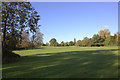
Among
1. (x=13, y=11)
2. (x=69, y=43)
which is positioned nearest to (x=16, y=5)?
(x=13, y=11)

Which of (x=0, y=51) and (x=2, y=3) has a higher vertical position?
(x=2, y=3)

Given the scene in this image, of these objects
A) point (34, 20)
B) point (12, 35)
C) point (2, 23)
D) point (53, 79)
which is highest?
point (34, 20)

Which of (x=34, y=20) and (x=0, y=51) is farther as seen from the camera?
(x=34, y=20)

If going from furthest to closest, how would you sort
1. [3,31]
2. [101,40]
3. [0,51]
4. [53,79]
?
[101,40] < [3,31] < [0,51] < [53,79]

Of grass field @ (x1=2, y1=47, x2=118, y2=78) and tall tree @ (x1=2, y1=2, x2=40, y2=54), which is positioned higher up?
tall tree @ (x1=2, y1=2, x2=40, y2=54)

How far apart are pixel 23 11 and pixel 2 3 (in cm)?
146

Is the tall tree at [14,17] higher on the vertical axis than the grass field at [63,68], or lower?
higher

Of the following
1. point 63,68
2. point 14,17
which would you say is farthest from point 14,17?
point 63,68

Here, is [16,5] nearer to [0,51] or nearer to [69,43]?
[0,51]

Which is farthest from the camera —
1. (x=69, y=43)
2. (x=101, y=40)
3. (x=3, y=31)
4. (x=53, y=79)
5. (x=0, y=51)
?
(x=69, y=43)

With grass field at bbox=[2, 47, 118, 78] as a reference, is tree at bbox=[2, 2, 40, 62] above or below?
above

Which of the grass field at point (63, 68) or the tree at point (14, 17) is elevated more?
the tree at point (14, 17)

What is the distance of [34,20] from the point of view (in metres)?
7.93

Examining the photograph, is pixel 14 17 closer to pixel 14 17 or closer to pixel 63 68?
pixel 14 17
